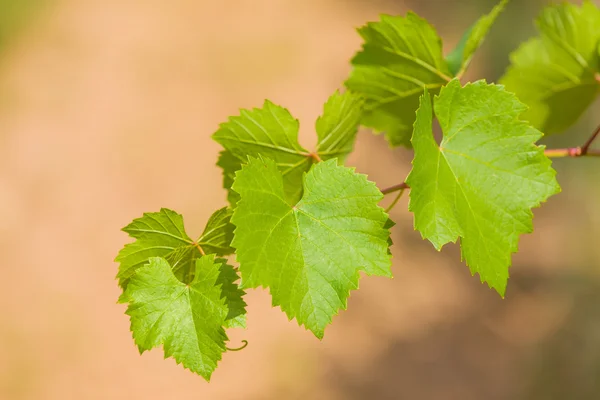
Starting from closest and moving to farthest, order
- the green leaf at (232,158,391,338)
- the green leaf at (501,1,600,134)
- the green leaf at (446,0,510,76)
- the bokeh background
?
the green leaf at (232,158,391,338), the green leaf at (446,0,510,76), the green leaf at (501,1,600,134), the bokeh background

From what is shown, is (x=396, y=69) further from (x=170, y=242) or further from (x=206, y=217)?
(x=206, y=217)

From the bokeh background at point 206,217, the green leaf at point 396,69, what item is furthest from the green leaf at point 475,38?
the bokeh background at point 206,217

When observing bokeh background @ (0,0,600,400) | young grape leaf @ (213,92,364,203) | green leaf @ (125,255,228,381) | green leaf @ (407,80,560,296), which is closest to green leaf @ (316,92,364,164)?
young grape leaf @ (213,92,364,203)

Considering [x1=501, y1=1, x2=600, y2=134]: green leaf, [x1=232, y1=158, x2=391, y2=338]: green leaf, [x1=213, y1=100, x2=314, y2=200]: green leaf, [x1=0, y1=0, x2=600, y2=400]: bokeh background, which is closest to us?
[x1=232, y1=158, x2=391, y2=338]: green leaf

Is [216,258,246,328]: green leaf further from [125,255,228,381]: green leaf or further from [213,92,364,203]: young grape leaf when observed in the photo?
[213,92,364,203]: young grape leaf

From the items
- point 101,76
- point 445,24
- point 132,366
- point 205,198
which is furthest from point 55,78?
point 445,24

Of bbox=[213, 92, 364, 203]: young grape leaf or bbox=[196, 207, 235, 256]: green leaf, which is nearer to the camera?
bbox=[196, 207, 235, 256]: green leaf

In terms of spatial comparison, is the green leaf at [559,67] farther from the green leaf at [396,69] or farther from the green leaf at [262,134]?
the green leaf at [262,134]
